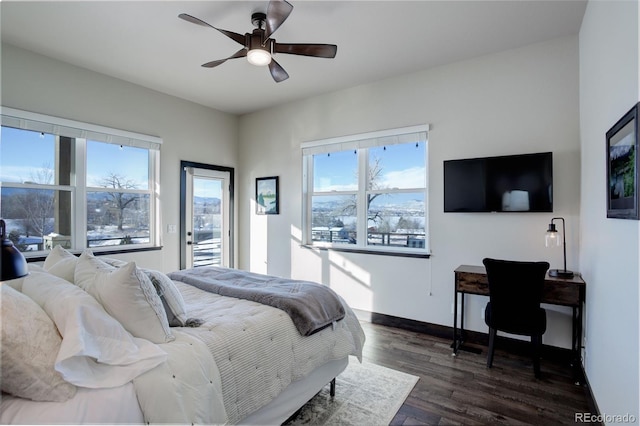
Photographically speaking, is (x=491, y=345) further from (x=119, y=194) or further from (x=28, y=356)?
(x=119, y=194)

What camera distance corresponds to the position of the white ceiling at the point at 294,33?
8.36ft

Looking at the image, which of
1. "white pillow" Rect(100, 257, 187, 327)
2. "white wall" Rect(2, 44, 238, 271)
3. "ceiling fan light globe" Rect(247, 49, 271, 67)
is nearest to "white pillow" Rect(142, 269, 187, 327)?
"white pillow" Rect(100, 257, 187, 327)

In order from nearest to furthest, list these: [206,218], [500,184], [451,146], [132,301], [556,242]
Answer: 1. [132,301]
2. [556,242]
3. [500,184]
4. [451,146]
5. [206,218]

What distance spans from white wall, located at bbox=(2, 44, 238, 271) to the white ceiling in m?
0.19

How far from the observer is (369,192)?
4156mm

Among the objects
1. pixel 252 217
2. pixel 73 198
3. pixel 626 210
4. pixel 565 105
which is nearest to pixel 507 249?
pixel 565 105

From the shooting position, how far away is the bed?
1.10 m

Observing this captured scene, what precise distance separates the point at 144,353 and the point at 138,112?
3.73m

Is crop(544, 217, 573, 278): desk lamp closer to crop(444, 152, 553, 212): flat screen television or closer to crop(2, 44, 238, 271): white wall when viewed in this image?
crop(444, 152, 553, 212): flat screen television

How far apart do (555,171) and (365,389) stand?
2615 mm

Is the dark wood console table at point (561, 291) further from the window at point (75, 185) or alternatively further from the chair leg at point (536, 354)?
the window at point (75, 185)

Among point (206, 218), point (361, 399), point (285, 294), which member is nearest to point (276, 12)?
point (285, 294)

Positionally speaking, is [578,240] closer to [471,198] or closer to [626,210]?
[471,198]

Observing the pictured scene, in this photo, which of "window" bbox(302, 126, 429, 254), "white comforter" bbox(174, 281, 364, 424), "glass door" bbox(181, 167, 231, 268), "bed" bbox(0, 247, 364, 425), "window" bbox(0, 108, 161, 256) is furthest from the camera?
"glass door" bbox(181, 167, 231, 268)
